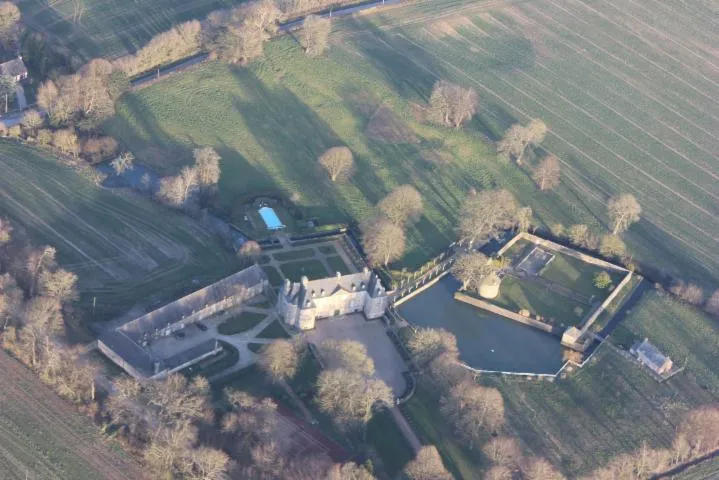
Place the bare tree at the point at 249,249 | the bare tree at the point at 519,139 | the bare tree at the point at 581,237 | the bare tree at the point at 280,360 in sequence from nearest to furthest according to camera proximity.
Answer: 1. the bare tree at the point at 280,360
2. the bare tree at the point at 249,249
3. the bare tree at the point at 581,237
4. the bare tree at the point at 519,139

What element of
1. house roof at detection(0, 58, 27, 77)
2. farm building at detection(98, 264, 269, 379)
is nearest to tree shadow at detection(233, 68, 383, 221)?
farm building at detection(98, 264, 269, 379)

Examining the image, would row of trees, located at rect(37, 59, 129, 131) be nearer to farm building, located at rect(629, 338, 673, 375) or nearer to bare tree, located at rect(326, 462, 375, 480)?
bare tree, located at rect(326, 462, 375, 480)

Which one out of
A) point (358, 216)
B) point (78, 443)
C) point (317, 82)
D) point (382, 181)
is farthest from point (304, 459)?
point (317, 82)

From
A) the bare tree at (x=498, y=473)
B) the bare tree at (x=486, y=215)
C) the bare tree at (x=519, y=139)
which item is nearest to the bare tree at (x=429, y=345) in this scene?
the bare tree at (x=498, y=473)

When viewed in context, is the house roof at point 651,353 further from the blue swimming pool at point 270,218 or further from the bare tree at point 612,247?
the blue swimming pool at point 270,218

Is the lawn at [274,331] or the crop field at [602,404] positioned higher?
the crop field at [602,404]
